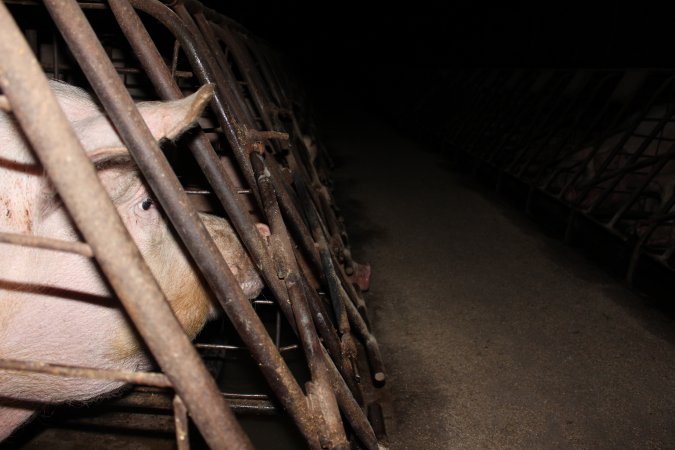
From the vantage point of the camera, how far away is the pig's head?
2.97 feet

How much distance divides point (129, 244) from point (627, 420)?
229cm

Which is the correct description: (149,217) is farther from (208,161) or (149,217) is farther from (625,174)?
(625,174)

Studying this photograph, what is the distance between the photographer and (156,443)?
6.77 ft

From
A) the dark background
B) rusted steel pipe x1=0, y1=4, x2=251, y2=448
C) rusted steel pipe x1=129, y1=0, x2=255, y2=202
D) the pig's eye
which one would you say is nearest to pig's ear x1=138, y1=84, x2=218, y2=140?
rusted steel pipe x1=0, y1=4, x2=251, y2=448

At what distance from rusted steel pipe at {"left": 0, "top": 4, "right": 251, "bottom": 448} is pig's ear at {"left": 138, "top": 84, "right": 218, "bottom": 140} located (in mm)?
239

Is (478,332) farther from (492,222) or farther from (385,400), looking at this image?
(492,222)

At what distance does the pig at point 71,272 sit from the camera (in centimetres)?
103

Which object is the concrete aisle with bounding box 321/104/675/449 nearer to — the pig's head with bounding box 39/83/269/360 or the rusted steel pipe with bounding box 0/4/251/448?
the pig's head with bounding box 39/83/269/360

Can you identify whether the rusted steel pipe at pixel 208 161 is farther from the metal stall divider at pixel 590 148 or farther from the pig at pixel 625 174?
the pig at pixel 625 174

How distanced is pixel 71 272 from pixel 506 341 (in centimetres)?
224

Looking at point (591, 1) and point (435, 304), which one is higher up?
point (591, 1)

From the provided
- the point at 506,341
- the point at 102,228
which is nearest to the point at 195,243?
the point at 102,228

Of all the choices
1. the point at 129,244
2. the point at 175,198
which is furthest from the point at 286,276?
the point at 129,244

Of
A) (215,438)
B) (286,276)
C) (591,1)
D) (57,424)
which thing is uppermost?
(591,1)
